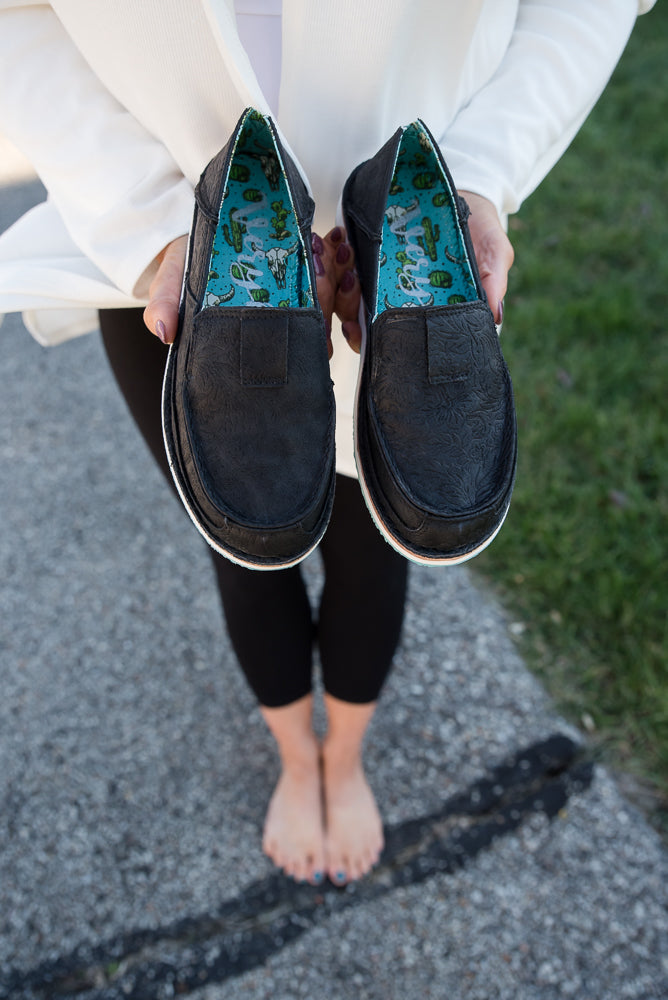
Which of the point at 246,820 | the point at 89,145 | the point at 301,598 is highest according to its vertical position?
the point at 89,145

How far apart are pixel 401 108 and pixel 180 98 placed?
328 mm

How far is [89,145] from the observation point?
1.05 meters

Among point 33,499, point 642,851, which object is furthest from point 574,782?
point 33,499

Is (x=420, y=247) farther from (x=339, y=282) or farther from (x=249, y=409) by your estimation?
(x=249, y=409)

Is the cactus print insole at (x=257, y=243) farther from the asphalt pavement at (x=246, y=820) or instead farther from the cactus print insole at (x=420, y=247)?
the asphalt pavement at (x=246, y=820)

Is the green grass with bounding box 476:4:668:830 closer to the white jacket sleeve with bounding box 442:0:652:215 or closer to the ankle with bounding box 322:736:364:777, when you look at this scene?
the ankle with bounding box 322:736:364:777

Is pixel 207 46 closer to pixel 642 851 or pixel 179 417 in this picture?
pixel 179 417

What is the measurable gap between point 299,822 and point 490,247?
4.31 ft

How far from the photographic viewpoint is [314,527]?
99cm

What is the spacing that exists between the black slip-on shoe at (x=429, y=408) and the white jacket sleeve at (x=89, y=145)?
0.30 metres

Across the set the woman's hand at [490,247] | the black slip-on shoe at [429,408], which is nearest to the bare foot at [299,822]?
the black slip-on shoe at [429,408]

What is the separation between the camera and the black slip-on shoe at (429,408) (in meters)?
0.99

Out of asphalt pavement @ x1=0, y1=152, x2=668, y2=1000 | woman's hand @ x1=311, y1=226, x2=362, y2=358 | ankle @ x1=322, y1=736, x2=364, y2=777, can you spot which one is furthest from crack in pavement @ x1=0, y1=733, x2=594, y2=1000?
woman's hand @ x1=311, y1=226, x2=362, y2=358

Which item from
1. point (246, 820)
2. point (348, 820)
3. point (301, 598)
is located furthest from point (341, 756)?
point (301, 598)
